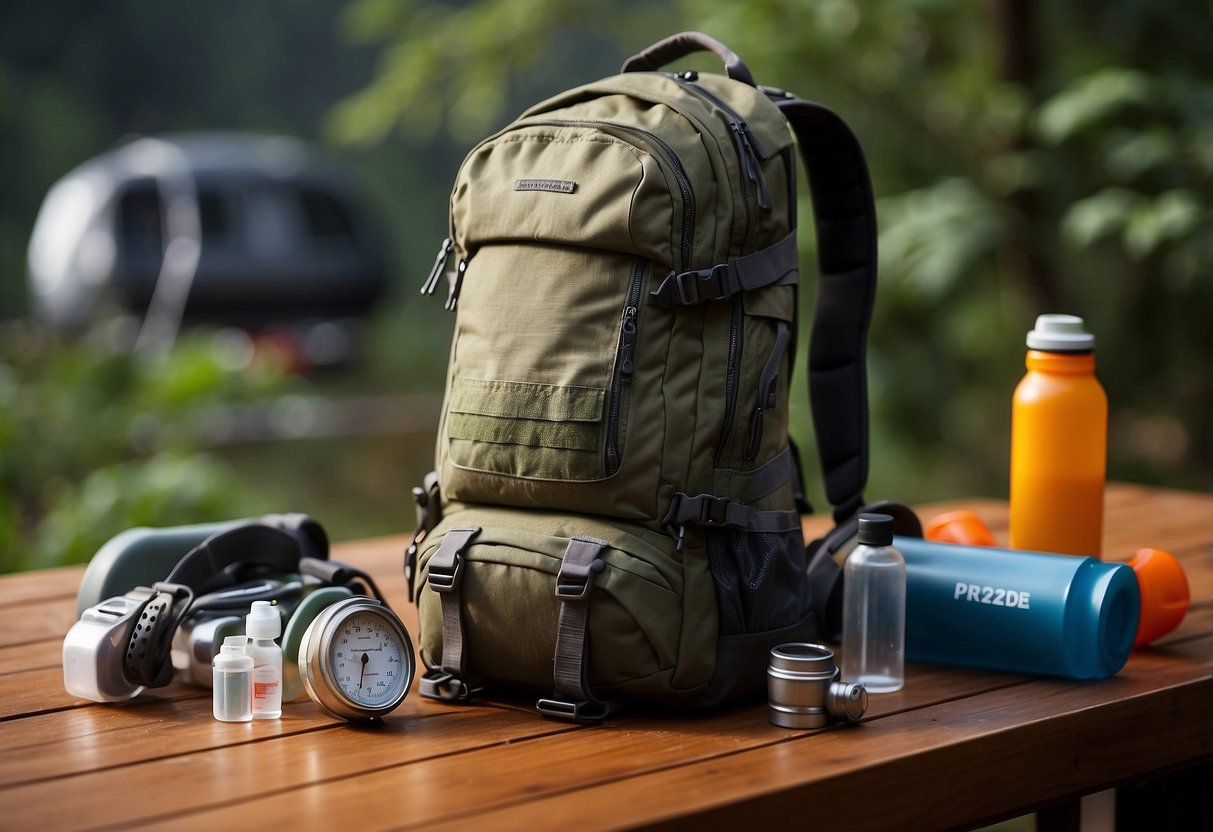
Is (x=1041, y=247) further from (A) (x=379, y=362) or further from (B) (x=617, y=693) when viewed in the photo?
(A) (x=379, y=362)

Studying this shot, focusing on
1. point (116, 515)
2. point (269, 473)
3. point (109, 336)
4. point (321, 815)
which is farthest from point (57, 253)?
Result: point (321, 815)

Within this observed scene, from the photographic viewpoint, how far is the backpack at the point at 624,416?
5.27 feet

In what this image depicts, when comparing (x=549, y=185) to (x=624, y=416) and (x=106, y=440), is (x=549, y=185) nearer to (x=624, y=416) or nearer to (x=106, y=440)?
(x=624, y=416)

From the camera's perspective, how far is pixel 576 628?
1580 mm

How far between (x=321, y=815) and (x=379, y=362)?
10233mm

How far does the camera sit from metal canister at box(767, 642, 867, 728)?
1.57 meters

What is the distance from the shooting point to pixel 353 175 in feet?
45.3

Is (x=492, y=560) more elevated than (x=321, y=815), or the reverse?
(x=492, y=560)

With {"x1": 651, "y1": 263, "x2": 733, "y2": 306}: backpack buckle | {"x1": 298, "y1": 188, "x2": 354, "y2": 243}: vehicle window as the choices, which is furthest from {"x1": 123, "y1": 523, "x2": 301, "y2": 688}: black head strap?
{"x1": 298, "y1": 188, "x2": 354, "y2": 243}: vehicle window

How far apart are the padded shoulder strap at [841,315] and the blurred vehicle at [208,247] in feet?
26.9

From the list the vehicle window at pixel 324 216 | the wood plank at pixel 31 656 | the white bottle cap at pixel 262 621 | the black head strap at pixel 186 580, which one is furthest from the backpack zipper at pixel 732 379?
the vehicle window at pixel 324 216

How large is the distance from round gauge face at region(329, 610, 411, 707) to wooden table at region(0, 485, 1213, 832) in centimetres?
4

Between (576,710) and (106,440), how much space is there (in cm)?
292

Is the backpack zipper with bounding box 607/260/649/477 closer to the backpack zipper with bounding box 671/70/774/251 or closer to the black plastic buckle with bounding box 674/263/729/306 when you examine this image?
the black plastic buckle with bounding box 674/263/729/306
